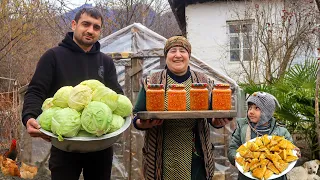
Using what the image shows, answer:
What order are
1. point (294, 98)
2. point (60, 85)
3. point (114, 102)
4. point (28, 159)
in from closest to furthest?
1. point (114, 102)
2. point (60, 85)
3. point (294, 98)
4. point (28, 159)

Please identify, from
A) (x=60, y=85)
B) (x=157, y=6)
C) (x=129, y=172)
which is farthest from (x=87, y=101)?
(x=157, y=6)

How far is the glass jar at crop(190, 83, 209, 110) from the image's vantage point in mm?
2666

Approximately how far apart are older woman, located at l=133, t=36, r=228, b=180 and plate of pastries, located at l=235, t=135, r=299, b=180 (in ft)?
1.61

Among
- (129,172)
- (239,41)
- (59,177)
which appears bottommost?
(129,172)

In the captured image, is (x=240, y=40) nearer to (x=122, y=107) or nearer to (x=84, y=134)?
(x=122, y=107)

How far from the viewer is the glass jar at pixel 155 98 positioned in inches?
104

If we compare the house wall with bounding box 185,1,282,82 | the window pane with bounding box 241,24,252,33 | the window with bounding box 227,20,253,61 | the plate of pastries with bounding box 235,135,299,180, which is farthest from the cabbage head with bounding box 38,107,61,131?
the house wall with bounding box 185,1,282,82

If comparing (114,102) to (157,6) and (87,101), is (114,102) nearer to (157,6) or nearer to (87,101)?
(87,101)

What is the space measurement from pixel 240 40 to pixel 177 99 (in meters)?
8.80

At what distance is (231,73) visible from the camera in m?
11.5

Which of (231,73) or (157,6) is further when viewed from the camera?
(157,6)

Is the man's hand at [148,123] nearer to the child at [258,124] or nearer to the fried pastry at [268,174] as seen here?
the fried pastry at [268,174]

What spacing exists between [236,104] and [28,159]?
3.62 metres

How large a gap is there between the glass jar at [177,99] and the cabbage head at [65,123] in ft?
2.17
